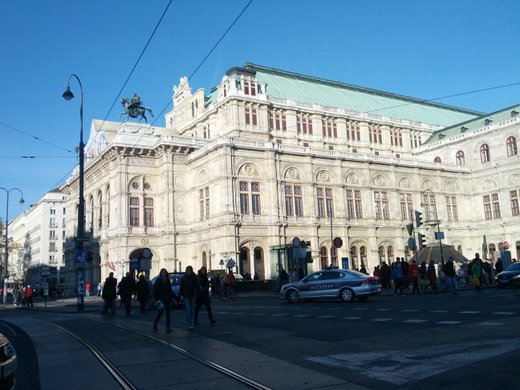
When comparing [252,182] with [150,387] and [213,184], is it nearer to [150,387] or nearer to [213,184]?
[213,184]

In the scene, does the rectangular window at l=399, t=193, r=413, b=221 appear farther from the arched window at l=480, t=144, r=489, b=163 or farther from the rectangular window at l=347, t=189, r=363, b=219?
the arched window at l=480, t=144, r=489, b=163

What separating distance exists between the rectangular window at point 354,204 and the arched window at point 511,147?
791 inches

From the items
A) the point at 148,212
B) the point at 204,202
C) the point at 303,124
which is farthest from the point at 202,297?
the point at 303,124

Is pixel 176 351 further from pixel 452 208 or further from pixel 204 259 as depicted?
pixel 452 208

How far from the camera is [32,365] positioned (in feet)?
30.5

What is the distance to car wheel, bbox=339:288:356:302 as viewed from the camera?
893 inches

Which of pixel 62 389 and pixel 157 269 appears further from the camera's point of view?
pixel 157 269

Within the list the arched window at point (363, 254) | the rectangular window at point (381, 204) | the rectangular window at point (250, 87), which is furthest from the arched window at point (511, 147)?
the rectangular window at point (250, 87)

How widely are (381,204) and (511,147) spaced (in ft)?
58.9

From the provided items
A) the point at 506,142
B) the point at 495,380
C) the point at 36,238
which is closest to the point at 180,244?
the point at 506,142

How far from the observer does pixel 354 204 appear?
55.0m

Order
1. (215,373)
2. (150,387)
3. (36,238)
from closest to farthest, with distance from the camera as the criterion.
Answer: (150,387), (215,373), (36,238)

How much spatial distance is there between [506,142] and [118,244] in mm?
47184

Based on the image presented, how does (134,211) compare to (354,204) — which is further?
(354,204)
